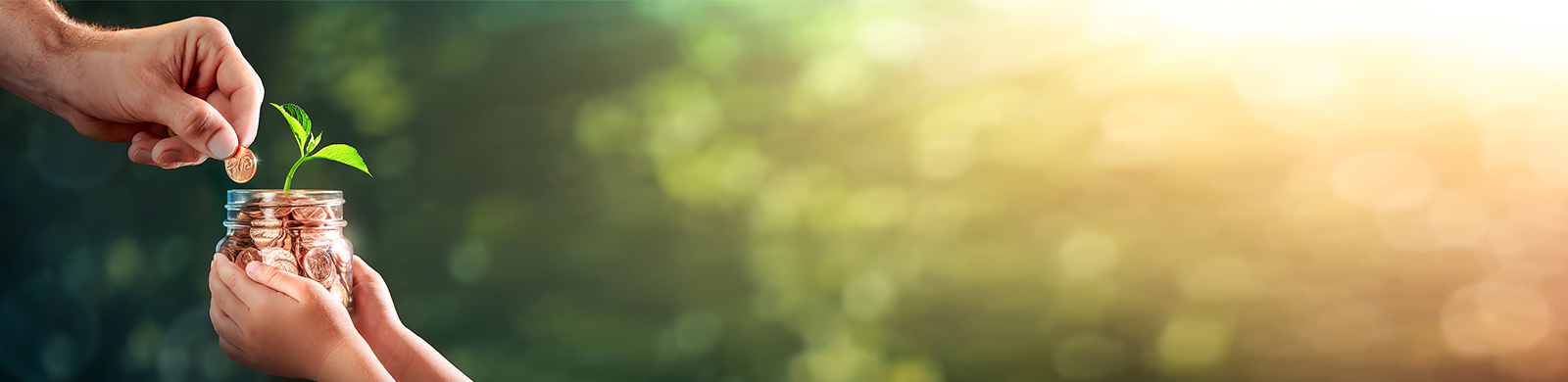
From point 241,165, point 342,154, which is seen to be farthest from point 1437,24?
point 241,165

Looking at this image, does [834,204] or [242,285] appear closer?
[242,285]

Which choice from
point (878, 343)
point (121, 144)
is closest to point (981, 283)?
point (878, 343)

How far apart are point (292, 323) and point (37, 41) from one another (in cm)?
50

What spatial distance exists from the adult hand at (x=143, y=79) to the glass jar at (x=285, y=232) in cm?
6

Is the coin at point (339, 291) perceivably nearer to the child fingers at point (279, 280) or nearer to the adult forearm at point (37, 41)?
the child fingers at point (279, 280)

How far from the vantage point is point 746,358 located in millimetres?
1562

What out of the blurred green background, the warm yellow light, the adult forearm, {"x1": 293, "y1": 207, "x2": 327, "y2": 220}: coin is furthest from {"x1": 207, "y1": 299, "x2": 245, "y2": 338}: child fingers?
the warm yellow light

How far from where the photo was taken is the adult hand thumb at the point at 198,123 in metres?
0.75

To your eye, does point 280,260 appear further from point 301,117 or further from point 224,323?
point 301,117

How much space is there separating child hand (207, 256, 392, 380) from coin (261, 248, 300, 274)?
0.10 feet

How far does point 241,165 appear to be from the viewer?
0.81m

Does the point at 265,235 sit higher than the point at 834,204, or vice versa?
the point at 834,204

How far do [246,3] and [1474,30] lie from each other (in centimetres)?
240

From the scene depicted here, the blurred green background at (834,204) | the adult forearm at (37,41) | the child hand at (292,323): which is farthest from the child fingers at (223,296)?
the blurred green background at (834,204)
